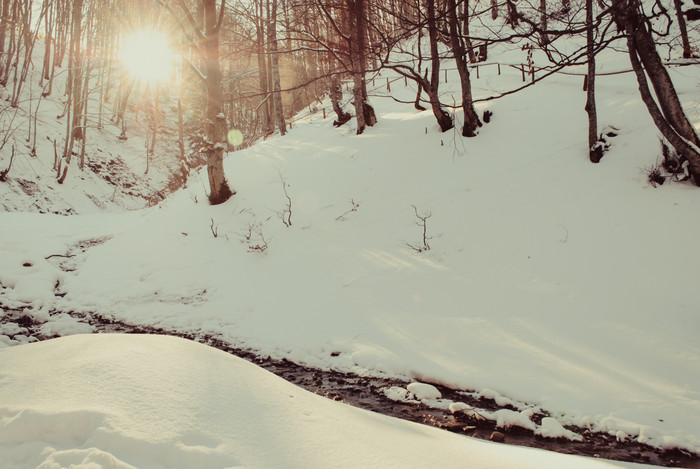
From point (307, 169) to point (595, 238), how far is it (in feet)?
22.6

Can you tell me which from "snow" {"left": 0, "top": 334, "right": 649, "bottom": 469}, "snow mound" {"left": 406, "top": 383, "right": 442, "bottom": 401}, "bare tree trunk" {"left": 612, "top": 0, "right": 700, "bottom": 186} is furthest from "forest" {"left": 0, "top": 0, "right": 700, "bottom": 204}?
"snow mound" {"left": 406, "top": 383, "right": 442, "bottom": 401}

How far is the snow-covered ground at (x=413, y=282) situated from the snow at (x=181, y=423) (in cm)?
2

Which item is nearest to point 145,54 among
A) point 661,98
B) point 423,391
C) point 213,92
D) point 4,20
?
point 4,20

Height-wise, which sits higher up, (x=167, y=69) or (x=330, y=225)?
(x=167, y=69)

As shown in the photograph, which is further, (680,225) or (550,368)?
(680,225)

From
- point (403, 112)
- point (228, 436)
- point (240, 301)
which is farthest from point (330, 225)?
point (403, 112)

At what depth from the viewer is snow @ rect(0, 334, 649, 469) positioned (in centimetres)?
183

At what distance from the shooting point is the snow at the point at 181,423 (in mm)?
1829

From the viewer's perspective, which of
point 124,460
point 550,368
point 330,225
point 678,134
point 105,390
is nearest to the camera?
point 124,460

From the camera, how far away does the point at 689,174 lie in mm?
6613

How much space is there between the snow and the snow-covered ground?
18 mm

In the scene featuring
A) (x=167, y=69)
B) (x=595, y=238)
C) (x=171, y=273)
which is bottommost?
(x=171, y=273)

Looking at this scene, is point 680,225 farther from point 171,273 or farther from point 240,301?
point 171,273

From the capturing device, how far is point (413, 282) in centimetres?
623
